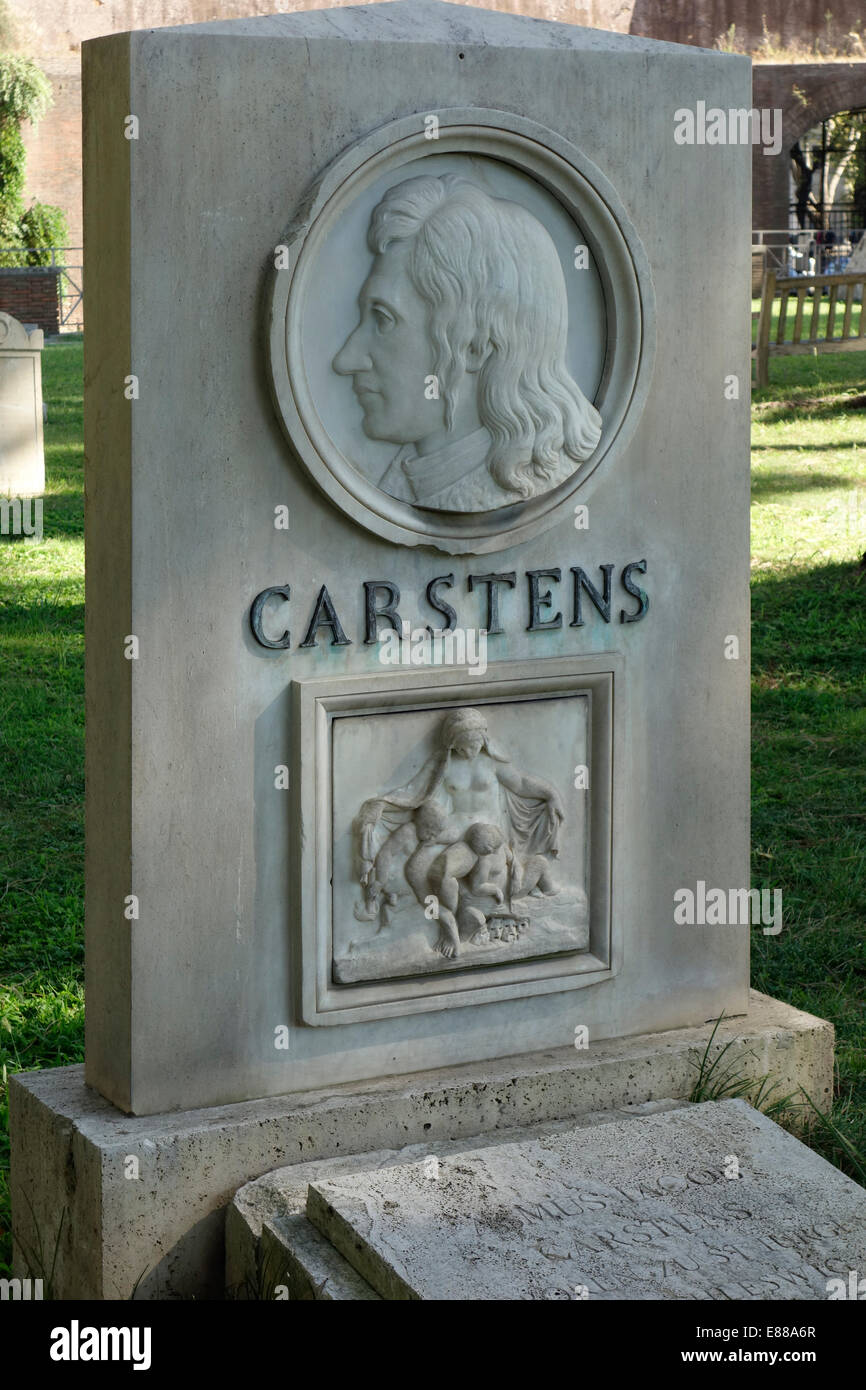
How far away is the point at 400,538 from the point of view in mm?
2797

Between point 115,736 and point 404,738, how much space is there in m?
0.51

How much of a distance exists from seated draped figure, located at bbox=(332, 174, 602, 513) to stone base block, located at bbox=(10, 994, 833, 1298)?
1037 millimetres

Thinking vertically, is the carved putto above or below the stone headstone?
below

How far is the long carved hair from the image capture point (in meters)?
2.70

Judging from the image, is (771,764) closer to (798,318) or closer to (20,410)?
(20,410)

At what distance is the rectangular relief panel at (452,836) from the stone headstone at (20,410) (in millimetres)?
7465

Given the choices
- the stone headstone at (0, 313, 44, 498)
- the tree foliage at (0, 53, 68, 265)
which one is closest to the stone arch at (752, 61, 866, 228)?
the tree foliage at (0, 53, 68, 265)

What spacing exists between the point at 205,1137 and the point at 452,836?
26.1 inches

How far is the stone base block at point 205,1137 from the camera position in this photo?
8.81ft

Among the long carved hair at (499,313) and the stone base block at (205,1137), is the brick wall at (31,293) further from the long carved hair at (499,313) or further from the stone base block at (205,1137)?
the stone base block at (205,1137)

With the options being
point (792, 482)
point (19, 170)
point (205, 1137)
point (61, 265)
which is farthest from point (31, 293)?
point (205, 1137)

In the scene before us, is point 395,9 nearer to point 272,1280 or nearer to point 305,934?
point 305,934

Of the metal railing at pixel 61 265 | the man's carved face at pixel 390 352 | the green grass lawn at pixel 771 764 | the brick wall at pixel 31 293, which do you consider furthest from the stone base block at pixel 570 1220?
the metal railing at pixel 61 265

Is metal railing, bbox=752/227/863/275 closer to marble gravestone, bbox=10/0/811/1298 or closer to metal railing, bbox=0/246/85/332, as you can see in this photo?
metal railing, bbox=0/246/85/332
